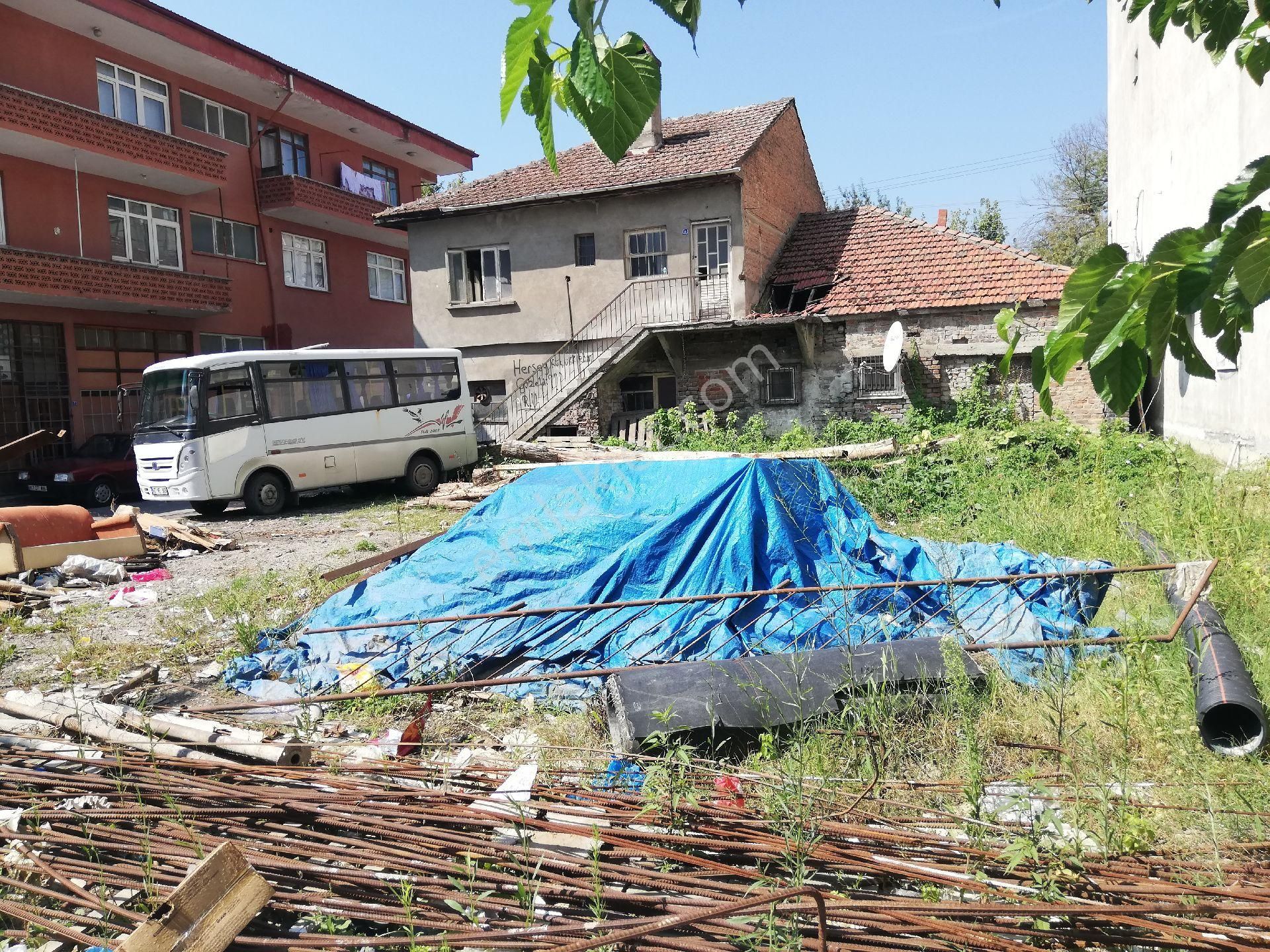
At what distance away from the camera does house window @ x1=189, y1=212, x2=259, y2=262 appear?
20422 mm

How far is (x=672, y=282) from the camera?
19.0 meters

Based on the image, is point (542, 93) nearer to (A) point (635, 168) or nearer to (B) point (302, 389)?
(B) point (302, 389)

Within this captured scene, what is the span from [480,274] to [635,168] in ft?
15.3

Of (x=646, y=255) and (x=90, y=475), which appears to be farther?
(x=646, y=255)

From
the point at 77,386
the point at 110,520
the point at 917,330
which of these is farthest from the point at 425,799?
the point at 77,386

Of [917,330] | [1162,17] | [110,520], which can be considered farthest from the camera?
[917,330]

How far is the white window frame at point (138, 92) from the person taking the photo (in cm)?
1823

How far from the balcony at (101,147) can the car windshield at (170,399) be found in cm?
578

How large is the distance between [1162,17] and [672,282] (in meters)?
17.2

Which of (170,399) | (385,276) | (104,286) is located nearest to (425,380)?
(170,399)

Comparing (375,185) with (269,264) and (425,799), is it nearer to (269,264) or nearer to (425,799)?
(269,264)

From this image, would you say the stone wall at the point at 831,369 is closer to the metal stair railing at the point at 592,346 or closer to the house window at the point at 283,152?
the metal stair railing at the point at 592,346

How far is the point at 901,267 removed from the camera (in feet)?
59.9

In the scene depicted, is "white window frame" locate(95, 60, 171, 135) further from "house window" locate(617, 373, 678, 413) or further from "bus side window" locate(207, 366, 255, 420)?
"house window" locate(617, 373, 678, 413)
